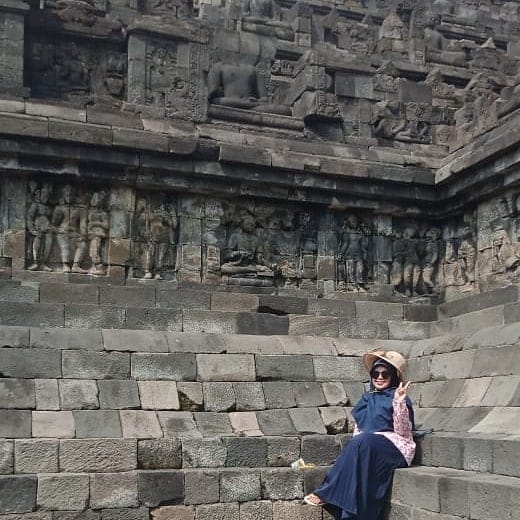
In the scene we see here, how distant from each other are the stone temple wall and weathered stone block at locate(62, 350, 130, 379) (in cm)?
223

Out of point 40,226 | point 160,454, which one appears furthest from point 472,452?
point 40,226

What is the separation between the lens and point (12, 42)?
50.1 ft

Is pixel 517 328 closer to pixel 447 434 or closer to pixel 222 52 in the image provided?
pixel 447 434

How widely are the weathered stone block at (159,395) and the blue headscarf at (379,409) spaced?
221 cm

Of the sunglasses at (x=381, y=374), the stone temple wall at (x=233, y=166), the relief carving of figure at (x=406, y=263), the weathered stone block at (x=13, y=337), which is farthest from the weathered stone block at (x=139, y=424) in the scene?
the relief carving of figure at (x=406, y=263)

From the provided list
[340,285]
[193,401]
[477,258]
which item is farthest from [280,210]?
[193,401]

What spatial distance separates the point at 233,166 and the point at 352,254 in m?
2.50

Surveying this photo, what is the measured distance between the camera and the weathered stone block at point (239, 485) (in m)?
9.20

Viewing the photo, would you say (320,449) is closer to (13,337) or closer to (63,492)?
(63,492)

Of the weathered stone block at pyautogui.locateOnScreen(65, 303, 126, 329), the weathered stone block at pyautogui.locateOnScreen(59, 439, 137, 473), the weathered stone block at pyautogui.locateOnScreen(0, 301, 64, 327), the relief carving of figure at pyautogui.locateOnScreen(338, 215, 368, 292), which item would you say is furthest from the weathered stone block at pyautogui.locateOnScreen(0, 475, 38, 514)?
the relief carving of figure at pyautogui.locateOnScreen(338, 215, 368, 292)

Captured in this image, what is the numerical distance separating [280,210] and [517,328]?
4786mm

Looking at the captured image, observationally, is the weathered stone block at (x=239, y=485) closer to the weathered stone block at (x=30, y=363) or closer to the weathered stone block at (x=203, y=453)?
the weathered stone block at (x=203, y=453)

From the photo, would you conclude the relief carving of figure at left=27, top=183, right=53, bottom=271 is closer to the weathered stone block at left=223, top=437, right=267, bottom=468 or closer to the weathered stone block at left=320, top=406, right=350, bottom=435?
the weathered stone block at left=223, top=437, right=267, bottom=468

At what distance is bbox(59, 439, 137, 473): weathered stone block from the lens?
8891 millimetres
